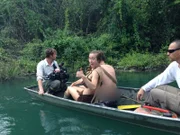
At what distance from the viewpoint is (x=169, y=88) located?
16.0ft

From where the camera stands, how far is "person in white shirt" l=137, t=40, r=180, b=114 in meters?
4.66

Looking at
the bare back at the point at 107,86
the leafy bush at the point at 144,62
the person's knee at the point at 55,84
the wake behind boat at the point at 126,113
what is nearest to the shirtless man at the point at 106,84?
the bare back at the point at 107,86

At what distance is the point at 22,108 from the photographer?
7.39 metres

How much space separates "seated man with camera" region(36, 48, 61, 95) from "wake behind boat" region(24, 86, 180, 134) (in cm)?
25

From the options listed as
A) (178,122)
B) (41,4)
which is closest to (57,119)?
(178,122)

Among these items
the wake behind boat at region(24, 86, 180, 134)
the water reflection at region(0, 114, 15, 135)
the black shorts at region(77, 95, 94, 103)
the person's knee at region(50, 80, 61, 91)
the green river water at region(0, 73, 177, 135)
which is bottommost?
the water reflection at region(0, 114, 15, 135)

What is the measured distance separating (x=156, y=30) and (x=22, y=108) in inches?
436

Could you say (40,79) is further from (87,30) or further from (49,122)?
(87,30)

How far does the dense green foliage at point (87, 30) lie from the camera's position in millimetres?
14180

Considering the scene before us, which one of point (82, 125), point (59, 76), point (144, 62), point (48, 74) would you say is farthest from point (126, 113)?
point (144, 62)

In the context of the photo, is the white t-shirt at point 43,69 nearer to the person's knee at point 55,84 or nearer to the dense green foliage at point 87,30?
the person's knee at point 55,84

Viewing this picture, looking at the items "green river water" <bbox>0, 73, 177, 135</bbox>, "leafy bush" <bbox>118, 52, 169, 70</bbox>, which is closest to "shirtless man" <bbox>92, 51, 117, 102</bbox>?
"green river water" <bbox>0, 73, 177, 135</bbox>

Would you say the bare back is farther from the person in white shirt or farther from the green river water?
the person in white shirt

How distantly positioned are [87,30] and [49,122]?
12.5 m
